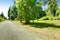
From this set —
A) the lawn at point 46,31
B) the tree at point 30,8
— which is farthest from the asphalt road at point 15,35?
the tree at point 30,8

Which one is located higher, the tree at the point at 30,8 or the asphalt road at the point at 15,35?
the tree at the point at 30,8

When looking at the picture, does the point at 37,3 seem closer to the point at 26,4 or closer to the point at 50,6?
the point at 26,4

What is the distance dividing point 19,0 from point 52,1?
61.9 ft

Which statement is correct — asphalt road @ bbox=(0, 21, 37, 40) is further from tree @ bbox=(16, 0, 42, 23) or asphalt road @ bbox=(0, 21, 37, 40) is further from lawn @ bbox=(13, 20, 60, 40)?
tree @ bbox=(16, 0, 42, 23)

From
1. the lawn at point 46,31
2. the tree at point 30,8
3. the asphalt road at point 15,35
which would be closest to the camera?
the asphalt road at point 15,35

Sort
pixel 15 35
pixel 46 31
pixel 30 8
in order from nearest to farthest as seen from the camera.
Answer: pixel 15 35 < pixel 46 31 < pixel 30 8

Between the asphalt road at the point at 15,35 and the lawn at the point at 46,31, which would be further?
the lawn at the point at 46,31

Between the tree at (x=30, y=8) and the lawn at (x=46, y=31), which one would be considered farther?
the tree at (x=30, y=8)

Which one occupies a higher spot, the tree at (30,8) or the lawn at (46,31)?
the tree at (30,8)

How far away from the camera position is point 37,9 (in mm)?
42969

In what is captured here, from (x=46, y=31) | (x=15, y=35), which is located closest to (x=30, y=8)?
(x=46, y=31)

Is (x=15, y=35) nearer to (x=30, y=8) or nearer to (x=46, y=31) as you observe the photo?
(x=46, y=31)

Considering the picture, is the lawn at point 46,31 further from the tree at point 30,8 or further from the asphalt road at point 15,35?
the tree at point 30,8

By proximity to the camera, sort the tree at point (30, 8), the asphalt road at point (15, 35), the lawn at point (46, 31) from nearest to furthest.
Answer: the asphalt road at point (15, 35), the lawn at point (46, 31), the tree at point (30, 8)
